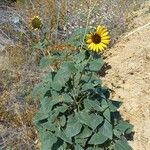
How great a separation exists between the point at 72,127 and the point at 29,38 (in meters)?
3.00

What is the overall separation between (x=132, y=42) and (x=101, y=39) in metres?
2.61

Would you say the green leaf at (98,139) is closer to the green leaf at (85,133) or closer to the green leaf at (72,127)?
the green leaf at (85,133)

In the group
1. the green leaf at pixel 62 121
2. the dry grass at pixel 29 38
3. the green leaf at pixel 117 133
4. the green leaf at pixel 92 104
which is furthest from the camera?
the dry grass at pixel 29 38

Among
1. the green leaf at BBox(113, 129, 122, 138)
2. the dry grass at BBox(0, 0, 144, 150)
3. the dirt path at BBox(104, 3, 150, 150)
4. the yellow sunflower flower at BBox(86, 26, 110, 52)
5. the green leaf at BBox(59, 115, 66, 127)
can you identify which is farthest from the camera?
the dry grass at BBox(0, 0, 144, 150)

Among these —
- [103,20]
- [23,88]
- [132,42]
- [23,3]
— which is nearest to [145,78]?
[132,42]

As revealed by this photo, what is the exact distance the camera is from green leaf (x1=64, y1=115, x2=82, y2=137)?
4410 millimetres

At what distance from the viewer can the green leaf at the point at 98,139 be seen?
4421 mm

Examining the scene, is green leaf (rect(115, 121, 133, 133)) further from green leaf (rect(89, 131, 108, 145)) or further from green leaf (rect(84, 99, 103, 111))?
green leaf (rect(84, 99, 103, 111))

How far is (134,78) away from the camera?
229 inches

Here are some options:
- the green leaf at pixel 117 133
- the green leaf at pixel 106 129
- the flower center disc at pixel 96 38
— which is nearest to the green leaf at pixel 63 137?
the green leaf at pixel 106 129

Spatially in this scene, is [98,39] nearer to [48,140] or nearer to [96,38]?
[96,38]

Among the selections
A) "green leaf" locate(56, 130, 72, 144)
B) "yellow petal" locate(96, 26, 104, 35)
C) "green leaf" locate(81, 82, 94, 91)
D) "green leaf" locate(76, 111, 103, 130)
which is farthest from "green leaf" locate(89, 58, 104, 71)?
"green leaf" locate(56, 130, 72, 144)

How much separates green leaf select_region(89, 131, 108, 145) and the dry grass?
0.94 meters

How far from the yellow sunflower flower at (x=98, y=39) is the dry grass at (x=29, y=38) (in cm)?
126
